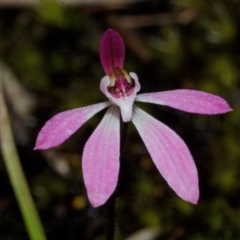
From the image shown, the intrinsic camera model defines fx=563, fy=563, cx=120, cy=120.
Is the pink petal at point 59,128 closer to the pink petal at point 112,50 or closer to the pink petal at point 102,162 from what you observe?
the pink petal at point 102,162

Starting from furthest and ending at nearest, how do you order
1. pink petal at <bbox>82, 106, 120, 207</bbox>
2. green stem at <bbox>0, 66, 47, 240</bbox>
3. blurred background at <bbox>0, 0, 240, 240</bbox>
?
blurred background at <bbox>0, 0, 240, 240</bbox>, green stem at <bbox>0, 66, 47, 240</bbox>, pink petal at <bbox>82, 106, 120, 207</bbox>

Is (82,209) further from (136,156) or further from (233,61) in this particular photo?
(233,61)

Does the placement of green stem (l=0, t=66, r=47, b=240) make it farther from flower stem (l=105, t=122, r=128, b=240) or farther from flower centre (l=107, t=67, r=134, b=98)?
flower centre (l=107, t=67, r=134, b=98)

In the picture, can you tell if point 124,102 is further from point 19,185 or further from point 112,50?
point 19,185

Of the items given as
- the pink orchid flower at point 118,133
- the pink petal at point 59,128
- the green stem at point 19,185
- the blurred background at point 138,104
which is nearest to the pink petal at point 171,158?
the pink orchid flower at point 118,133

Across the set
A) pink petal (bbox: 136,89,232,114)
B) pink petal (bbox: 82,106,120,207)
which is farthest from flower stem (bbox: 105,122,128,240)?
pink petal (bbox: 136,89,232,114)
